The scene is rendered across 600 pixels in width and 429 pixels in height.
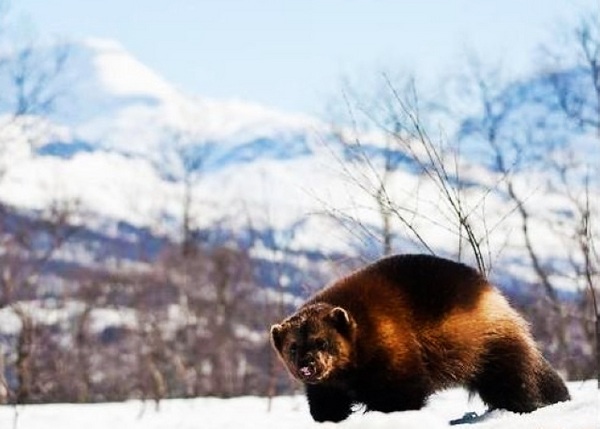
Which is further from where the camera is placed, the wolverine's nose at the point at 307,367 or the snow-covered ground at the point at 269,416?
the wolverine's nose at the point at 307,367

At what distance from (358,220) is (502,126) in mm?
21812

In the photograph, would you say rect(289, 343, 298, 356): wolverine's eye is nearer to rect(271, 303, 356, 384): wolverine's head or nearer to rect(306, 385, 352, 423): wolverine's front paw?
rect(271, 303, 356, 384): wolverine's head


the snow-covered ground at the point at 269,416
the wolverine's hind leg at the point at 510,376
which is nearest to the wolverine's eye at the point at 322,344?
the snow-covered ground at the point at 269,416

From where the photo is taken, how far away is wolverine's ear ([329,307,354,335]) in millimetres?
4773

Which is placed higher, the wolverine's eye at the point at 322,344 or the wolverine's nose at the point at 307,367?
the wolverine's eye at the point at 322,344

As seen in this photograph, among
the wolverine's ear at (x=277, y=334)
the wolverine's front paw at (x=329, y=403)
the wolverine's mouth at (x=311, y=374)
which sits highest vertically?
the wolverine's ear at (x=277, y=334)

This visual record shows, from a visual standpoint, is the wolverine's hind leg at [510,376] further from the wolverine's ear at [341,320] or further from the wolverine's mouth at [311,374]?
the wolverine's mouth at [311,374]

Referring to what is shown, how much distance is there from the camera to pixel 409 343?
15.8 ft

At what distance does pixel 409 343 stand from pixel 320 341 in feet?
1.44

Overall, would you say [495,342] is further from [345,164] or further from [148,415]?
[148,415]

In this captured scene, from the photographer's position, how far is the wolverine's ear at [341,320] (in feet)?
15.7

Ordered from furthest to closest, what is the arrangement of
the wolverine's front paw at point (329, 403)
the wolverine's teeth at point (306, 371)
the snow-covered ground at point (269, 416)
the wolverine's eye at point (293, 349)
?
the wolverine's front paw at point (329, 403), the wolverine's eye at point (293, 349), the wolverine's teeth at point (306, 371), the snow-covered ground at point (269, 416)

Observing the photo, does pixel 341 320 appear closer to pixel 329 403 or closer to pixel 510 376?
pixel 329 403

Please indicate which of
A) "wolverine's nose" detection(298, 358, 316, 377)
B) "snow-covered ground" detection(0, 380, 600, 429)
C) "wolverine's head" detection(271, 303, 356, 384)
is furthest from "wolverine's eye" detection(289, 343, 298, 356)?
"snow-covered ground" detection(0, 380, 600, 429)
